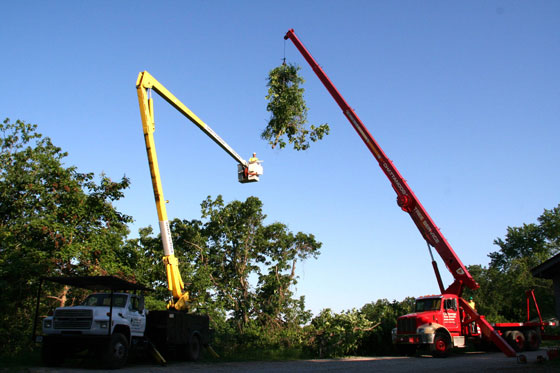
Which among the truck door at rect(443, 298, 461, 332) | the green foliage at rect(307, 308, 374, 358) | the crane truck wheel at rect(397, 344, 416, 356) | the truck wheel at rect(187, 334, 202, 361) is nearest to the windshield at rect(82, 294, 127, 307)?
the truck wheel at rect(187, 334, 202, 361)

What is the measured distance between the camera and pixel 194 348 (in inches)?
669

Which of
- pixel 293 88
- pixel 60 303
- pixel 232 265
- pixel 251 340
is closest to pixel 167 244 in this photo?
pixel 293 88

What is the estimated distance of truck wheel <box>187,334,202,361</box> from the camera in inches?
653

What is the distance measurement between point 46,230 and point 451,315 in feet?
62.6

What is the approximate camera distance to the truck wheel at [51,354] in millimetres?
13242

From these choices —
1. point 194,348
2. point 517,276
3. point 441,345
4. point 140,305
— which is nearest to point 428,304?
point 441,345

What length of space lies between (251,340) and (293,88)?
13.0 metres

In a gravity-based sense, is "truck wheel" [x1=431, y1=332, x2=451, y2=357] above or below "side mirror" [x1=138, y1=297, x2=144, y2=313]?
below

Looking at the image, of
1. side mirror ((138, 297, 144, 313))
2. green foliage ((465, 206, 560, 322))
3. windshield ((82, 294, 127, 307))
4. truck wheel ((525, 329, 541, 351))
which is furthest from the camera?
green foliage ((465, 206, 560, 322))

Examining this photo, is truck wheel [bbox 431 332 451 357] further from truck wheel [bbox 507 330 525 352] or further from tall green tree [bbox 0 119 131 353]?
tall green tree [bbox 0 119 131 353]

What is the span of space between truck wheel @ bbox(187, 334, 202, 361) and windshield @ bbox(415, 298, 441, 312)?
10.1 meters

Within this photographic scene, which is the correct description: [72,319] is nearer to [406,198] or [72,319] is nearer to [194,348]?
[194,348]

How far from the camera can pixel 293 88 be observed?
1619 cm

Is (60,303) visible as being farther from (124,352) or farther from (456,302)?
(456,302)
